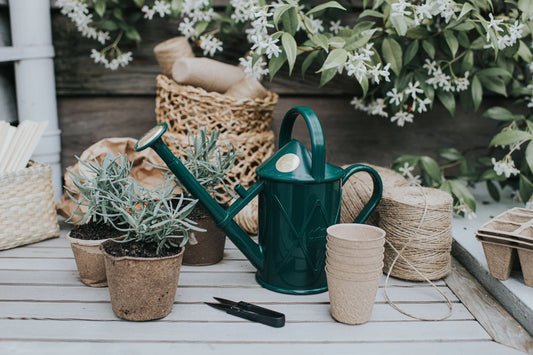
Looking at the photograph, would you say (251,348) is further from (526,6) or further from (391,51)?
(526,6)

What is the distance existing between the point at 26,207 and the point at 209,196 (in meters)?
0.62

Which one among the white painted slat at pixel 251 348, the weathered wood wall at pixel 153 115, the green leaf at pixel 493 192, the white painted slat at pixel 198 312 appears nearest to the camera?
the white painted slat at pixel 251 348

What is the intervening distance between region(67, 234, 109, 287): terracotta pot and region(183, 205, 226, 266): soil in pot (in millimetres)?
228

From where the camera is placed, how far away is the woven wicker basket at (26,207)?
1392mm

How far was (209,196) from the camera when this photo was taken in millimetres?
1132

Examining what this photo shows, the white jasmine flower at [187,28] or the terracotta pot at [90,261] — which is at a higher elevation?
the white jasmine flower at [187,28]

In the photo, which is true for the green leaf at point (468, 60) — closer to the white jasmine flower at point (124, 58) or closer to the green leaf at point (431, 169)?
the green leaf at point (431, 169)

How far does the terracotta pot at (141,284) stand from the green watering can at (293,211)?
0.57 ft

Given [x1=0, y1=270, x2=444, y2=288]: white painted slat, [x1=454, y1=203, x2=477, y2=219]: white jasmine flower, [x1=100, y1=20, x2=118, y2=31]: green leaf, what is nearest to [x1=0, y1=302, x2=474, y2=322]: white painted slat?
[x1=0, y1=270, x2=444, y2=288]: white painted slat

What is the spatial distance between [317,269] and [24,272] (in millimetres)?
730

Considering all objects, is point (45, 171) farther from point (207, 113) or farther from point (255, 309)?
point (255, 309)

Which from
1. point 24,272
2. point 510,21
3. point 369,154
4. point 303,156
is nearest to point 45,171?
point 24,272

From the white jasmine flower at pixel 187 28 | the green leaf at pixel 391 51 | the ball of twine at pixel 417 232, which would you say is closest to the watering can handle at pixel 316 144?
the ball of twine at pixel 417 232

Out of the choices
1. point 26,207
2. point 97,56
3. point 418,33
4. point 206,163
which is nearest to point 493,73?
point 418,33
